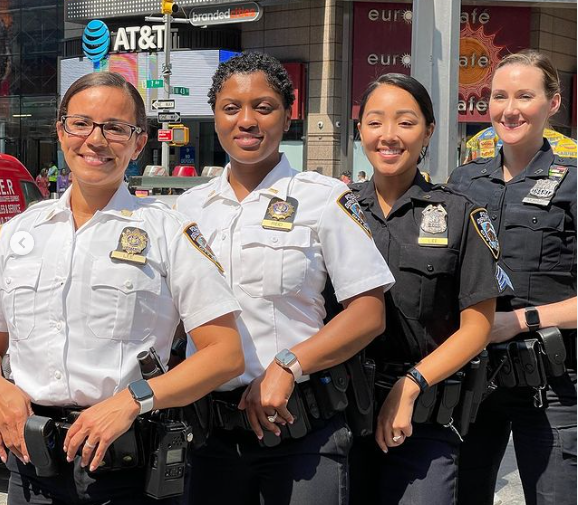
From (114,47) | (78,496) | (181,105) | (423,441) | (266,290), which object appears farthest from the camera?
(114,47)

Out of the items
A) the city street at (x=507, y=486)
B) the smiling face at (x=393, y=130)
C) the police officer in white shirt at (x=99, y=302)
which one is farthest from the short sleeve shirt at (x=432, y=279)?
the city street at (x=507, y=486)

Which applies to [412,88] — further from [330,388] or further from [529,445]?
[529,445]

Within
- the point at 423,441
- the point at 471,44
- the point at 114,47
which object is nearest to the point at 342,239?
the point at 423,441

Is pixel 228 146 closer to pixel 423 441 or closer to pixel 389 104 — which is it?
pixel 389 104

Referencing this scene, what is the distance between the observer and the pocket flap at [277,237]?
8.75 ft

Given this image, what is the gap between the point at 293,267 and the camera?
2.65 metres

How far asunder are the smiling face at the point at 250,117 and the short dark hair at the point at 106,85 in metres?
0.33

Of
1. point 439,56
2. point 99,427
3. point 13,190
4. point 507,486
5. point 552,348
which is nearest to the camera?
point 99,427

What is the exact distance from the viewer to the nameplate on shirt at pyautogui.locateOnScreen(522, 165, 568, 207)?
3.28 metres

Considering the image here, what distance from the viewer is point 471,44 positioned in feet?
82.0

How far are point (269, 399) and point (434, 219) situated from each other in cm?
83

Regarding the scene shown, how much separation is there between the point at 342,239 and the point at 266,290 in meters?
0.26

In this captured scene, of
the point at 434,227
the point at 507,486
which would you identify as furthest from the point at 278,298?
the point at 507,486

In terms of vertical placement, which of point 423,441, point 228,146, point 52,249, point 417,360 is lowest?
point 423,441
